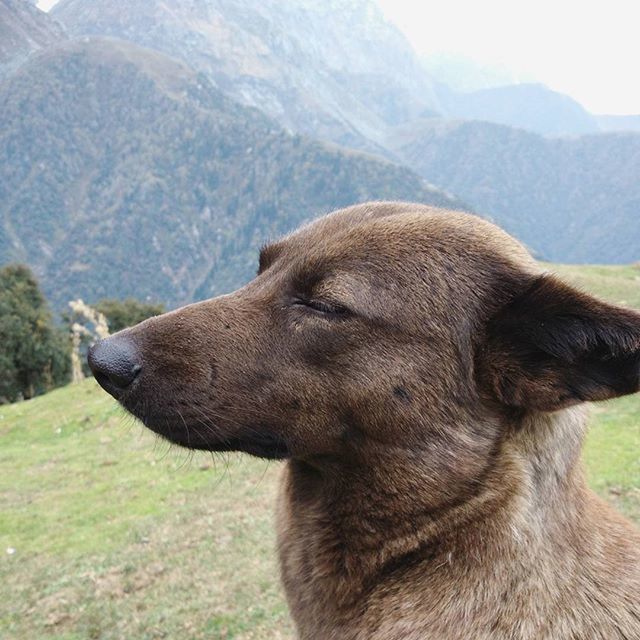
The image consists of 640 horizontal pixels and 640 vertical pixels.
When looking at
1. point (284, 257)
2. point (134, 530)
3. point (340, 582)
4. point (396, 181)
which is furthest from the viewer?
point (396, 181)

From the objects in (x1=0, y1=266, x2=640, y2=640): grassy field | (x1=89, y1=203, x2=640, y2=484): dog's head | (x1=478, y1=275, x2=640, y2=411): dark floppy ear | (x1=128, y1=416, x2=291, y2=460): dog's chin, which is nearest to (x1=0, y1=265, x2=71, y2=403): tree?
(x1=0, y1=266, x2=640, y2=640): grassy field

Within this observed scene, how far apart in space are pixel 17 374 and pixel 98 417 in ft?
76.0

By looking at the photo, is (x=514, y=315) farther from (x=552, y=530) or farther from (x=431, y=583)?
(x=431, y=583)

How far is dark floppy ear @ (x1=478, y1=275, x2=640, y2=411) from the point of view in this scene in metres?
2.36

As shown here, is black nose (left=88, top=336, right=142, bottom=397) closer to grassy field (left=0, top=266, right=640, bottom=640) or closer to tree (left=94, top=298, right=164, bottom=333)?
grassy field (left=0, top=266, right=640, bottom=640)

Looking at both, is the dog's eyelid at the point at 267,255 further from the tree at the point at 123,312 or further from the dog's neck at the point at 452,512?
the tree at the point at 123,312

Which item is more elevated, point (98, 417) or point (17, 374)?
point (98, 417)

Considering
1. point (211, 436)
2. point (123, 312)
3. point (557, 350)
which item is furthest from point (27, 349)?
point (557, 350)

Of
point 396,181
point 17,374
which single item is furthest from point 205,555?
point 396,181

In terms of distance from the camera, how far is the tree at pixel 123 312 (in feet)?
158

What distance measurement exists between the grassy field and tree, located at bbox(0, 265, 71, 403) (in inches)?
901

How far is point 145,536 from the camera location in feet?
31.2

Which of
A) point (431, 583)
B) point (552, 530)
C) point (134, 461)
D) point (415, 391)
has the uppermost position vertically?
point (415, 391)

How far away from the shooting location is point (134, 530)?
9.96 metres
